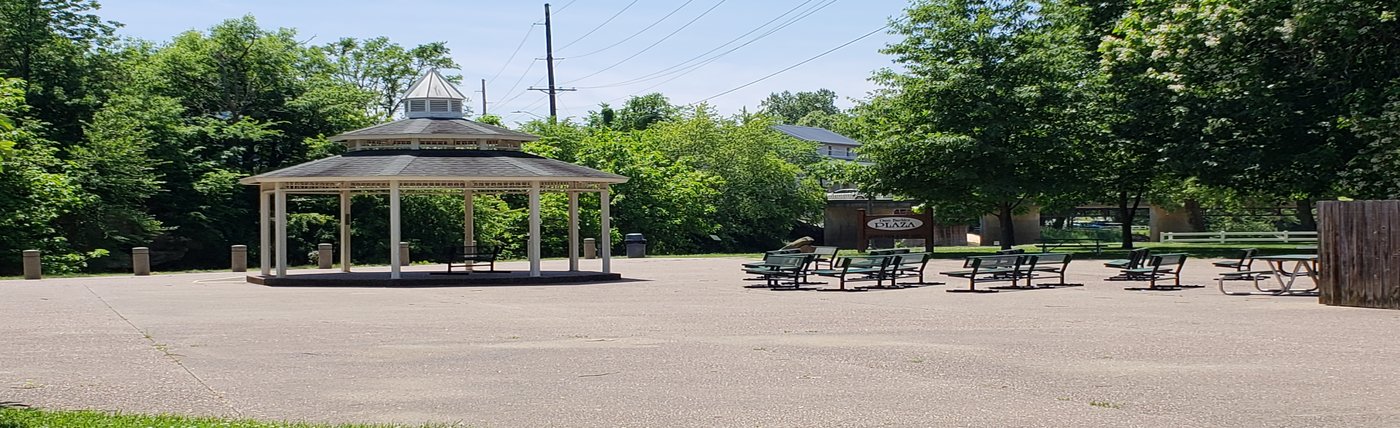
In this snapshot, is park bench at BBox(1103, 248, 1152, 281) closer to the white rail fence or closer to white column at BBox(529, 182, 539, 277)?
white column at BBox(529, 182, 539, 277)

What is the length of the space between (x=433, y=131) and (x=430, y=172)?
11.7 feet

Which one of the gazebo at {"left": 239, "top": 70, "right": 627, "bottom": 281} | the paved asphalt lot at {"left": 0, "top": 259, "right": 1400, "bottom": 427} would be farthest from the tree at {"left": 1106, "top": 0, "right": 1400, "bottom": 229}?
the gazebo at {"left": 239, "top": 70, "right": 627, "bottom": 281}

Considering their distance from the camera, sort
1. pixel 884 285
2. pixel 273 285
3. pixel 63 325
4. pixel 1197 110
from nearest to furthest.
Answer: pixel 63 325
pixel 884 285
pixel 273 285
pixel 1197 110

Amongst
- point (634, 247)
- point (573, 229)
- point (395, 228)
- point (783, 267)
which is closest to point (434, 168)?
point (395, 228)

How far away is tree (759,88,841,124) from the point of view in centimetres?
16912

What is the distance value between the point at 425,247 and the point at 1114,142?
80.9 feet

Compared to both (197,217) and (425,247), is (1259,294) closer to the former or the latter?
(425,247)

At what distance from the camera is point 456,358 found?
12.0 m

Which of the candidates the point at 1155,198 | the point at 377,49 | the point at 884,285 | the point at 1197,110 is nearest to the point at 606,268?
the point at 884,285

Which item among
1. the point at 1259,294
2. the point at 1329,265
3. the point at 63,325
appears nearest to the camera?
the point at 63,325

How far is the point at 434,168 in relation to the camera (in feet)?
90.4

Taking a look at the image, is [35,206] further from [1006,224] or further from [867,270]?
[1006,224]

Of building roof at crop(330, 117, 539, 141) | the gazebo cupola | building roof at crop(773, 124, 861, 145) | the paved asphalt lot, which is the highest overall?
building roof at crop(773, 124, 861, 145)

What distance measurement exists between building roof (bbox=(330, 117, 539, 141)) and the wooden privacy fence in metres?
18.6
